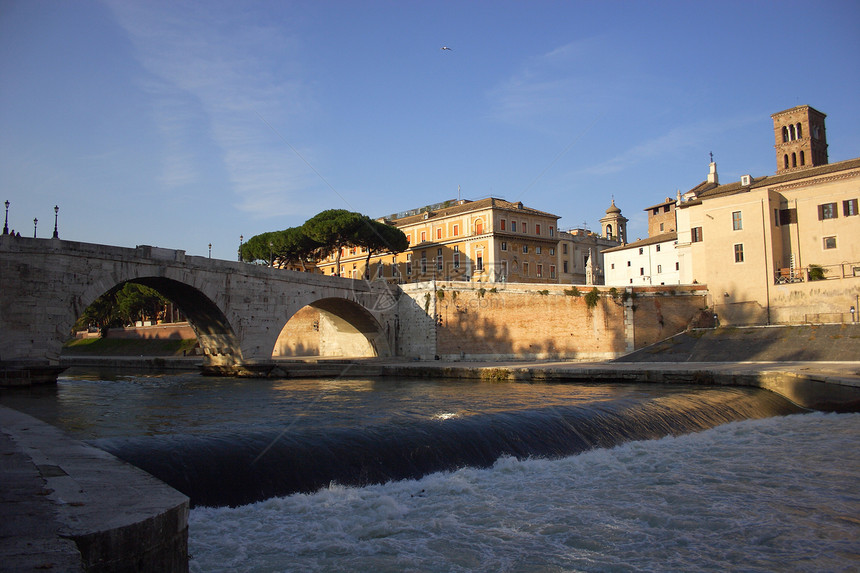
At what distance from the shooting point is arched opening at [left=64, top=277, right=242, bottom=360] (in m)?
27.3

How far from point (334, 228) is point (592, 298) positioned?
23.6 metres

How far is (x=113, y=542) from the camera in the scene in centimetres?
411

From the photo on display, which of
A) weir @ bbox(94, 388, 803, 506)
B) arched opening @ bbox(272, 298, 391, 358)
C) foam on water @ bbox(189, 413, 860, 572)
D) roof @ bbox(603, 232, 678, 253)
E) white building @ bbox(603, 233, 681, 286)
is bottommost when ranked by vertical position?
foam on water @ bbox(189, 413, 860, 572)

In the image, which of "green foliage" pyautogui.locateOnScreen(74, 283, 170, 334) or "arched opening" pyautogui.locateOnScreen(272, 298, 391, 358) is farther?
"green foliage" pyautogui.locateOnScreen(74, 283, 170, 334)

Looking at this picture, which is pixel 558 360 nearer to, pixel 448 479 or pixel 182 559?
pixel 448 479

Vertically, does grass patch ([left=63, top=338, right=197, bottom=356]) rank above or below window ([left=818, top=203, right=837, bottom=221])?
below

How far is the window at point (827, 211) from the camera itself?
31.7 meters

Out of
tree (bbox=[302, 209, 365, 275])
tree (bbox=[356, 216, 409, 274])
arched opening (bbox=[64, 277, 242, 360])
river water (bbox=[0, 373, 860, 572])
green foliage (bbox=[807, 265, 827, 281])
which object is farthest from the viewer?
tree (bbox=[356, 216, 409, 274])

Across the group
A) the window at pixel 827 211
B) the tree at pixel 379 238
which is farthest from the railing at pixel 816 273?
the tree at pixel 379 238

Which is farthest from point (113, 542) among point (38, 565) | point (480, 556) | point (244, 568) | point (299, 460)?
point (299, 460)

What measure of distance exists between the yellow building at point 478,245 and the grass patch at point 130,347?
52.6ft

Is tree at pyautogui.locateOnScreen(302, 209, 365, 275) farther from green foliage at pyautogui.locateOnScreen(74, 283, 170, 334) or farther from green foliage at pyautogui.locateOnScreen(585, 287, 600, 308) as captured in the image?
green foliage at pyautogui.locateOnScreen(585, 287, 600, 308)

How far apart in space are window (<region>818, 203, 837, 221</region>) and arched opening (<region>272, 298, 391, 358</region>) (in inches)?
962

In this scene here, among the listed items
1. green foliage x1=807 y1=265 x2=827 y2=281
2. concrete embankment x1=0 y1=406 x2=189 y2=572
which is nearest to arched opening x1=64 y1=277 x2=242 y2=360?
concrete embankment x1=0 y1=406 x2=189 y2=572
